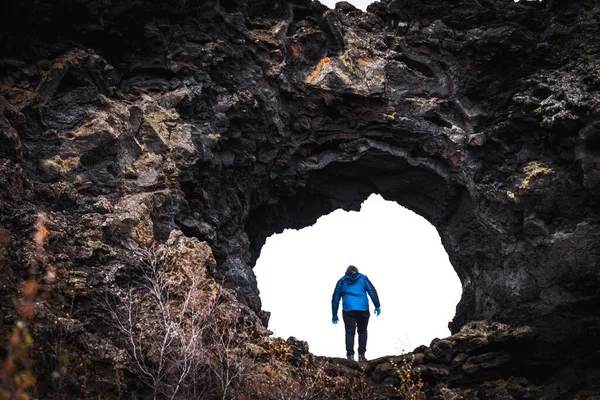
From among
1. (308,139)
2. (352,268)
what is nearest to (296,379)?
(352,268)

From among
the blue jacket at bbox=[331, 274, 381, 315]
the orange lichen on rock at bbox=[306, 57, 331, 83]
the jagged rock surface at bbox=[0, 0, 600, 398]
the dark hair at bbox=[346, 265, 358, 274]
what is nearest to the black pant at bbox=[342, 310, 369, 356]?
the blue jacket at bbox=[331, 274, 381, 315]

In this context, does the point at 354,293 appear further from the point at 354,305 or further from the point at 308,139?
the point at 308,139

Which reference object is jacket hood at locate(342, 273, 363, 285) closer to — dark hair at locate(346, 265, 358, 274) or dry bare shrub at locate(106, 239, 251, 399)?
dark hair at locate(346, 265, 358, 274)

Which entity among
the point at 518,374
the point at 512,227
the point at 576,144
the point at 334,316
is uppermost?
the point at 576,144

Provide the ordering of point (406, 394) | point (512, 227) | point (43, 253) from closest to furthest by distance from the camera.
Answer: point (43, 253) < point (406, 394) < point (512, 227)

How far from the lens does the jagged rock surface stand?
477 inches

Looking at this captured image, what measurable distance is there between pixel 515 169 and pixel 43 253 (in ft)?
39.4

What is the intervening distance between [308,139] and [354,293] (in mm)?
5087

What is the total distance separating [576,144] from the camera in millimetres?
14570

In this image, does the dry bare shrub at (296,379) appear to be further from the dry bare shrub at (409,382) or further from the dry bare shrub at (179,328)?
the dry bare shrub at (409,382)

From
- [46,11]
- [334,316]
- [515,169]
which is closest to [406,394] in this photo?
[334,316]

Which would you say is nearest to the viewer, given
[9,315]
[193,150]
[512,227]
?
[9,315]

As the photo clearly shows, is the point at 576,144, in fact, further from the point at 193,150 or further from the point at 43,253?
the point at 43,253

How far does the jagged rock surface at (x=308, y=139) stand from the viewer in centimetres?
Result: 1212
